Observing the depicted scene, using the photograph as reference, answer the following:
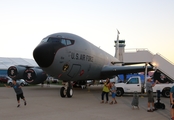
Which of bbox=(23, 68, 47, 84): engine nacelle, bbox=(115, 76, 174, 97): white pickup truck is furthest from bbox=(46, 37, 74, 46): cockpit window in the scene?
bbox=(23, 68, 47, 84): engine nacelle

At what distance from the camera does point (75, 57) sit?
15.3m

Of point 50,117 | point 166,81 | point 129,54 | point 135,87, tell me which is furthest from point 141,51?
point 50,117

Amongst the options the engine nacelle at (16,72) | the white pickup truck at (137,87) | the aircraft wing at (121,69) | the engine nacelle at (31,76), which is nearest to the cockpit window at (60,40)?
the white pickup truck at (137,87)

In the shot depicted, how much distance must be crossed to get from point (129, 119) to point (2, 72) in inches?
2442

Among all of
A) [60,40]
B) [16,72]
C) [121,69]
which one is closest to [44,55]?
[60,40]

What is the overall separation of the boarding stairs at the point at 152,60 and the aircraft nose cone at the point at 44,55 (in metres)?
5.05

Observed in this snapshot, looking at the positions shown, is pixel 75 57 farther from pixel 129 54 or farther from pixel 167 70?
pixel 167 70

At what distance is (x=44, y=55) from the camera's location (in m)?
13.4

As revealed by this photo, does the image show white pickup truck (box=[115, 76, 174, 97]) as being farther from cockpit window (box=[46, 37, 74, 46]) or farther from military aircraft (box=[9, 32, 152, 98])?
cockpit window (box=[46, 37, 74, 46])

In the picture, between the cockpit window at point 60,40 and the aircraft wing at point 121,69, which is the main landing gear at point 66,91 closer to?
the cockpit window at point 60,40

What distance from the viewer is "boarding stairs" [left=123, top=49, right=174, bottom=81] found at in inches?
500

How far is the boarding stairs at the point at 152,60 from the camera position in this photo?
12.7 meters

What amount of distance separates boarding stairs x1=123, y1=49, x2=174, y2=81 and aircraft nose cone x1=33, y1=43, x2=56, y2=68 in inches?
199

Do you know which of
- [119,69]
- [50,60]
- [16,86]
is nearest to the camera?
[16,86]
